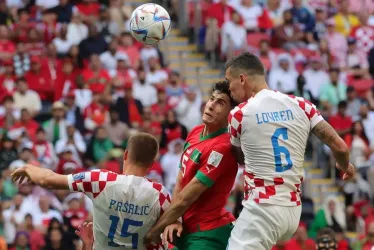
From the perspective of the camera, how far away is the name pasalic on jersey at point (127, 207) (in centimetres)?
865

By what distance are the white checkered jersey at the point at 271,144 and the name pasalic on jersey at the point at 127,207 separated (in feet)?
2.93

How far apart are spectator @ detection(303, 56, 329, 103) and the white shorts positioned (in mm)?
11633

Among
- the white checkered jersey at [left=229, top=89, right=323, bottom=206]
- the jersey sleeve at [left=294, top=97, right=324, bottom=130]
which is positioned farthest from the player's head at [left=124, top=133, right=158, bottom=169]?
the jersey sleeve at [left=294, top=97, right=324, bottom=130]

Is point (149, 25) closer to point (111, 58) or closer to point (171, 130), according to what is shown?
point (171, 130)

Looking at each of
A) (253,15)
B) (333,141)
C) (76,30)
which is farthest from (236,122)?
(253,15)

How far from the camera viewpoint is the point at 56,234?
583 inches

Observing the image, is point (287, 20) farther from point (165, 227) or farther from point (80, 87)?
point (165, 227)

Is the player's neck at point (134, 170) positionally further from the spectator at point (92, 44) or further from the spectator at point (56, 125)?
the spectator at point (92, 44)

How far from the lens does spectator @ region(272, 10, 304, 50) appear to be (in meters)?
21.2

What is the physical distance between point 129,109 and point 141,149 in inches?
391

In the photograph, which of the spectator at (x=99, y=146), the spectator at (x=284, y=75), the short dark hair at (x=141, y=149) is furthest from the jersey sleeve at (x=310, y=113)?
the spectator at (x=284, y=75)

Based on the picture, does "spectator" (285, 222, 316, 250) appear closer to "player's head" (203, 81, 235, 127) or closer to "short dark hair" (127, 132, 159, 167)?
"player's head" (203, 81, 235, 127)

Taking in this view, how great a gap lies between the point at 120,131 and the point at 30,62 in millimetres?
2302

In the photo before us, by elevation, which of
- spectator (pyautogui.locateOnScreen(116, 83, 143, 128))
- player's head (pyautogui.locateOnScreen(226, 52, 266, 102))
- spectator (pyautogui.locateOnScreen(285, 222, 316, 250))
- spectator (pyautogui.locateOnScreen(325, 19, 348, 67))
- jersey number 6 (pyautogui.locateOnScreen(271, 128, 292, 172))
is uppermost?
player's head (pyautogui.locateOnScreen(226, 52, 266, 102))
